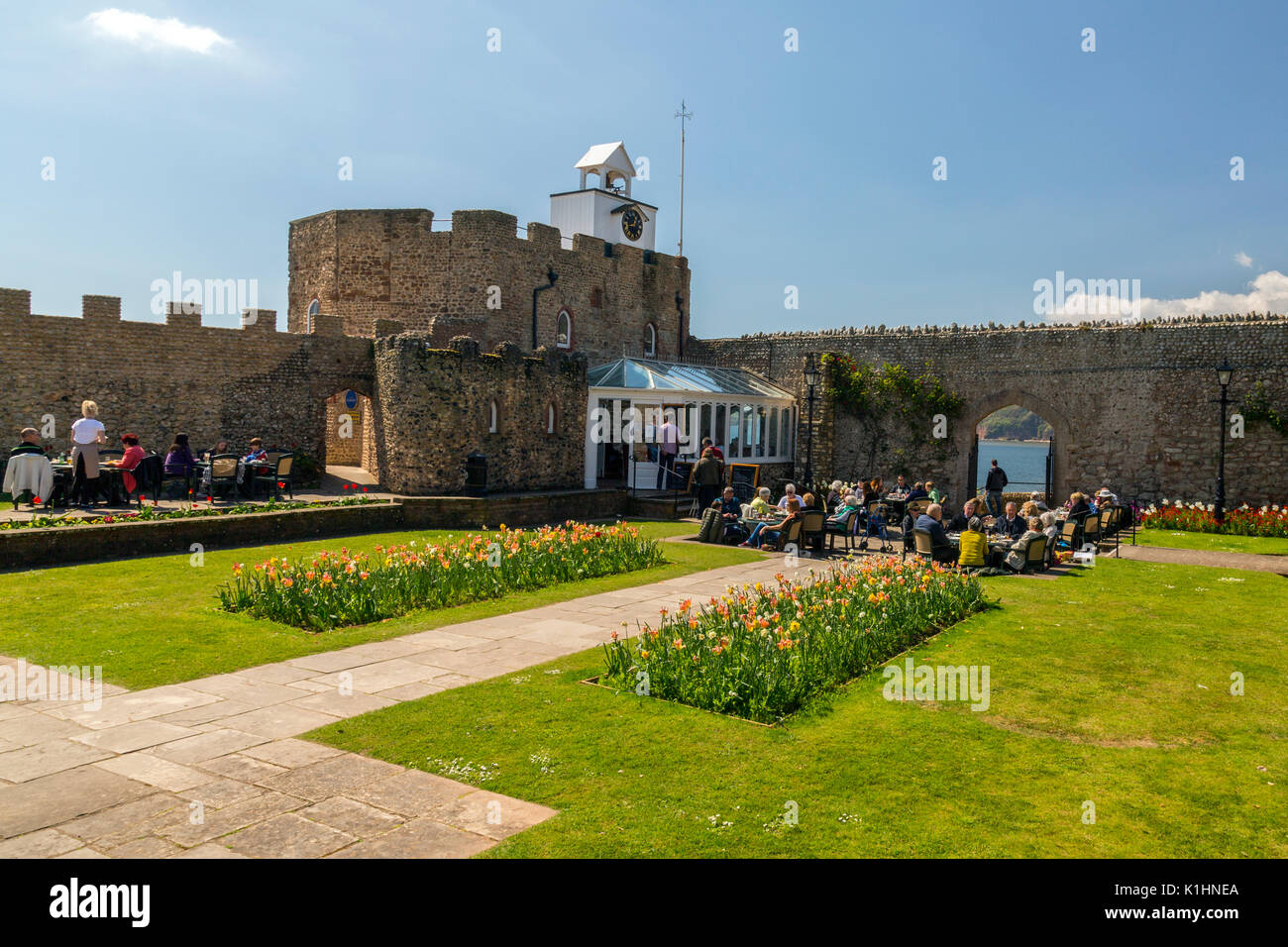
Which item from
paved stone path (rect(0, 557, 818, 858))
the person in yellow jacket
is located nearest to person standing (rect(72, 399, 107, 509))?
paved stone path (rect(0, 557, 818, 858))

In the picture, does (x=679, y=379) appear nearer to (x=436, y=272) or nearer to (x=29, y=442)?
(x=436, y=272)

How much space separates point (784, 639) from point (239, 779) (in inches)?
159

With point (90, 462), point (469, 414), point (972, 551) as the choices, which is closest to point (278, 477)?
point (90, 462)

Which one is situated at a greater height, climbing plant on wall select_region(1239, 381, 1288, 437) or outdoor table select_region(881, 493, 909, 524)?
climbing plant on wall select_region(1239, 381, 1288, 437)

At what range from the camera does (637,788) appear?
5078mm

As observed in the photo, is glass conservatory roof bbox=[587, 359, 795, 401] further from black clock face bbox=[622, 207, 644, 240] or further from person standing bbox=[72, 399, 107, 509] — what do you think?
person standing bbox=[72, 399, 107, 509]

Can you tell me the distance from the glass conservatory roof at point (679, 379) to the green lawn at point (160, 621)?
1051cm

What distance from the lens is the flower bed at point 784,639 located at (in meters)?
6.76

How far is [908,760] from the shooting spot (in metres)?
5.64

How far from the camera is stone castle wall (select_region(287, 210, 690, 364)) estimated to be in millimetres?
24656

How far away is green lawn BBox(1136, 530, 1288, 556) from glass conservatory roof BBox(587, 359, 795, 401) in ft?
34.8

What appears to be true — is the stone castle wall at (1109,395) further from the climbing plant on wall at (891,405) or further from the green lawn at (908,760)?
the green lawn at (908,760)

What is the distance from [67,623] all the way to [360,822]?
588 centimetres
